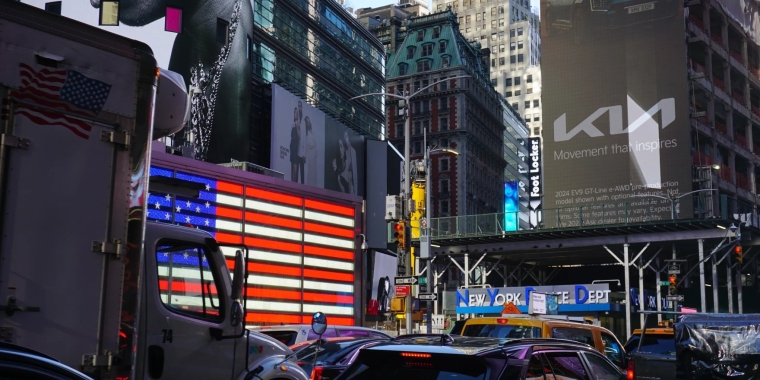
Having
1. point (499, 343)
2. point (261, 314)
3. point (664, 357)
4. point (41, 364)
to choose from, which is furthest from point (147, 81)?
point (261, 314)

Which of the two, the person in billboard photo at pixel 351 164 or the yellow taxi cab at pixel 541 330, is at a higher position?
the person in billboard photo at pixel 351 164

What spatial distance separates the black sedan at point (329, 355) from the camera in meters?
13.1

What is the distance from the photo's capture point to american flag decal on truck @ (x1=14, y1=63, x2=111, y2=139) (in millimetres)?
6789

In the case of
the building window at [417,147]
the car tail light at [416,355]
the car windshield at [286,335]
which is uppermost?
the building window at [417,147]

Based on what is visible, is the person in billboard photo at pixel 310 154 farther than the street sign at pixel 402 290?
Yes

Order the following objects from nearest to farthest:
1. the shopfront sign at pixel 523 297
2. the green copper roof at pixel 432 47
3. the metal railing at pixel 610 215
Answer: the shopfront sign at pixel 523 297 → the metal railing at pixel 610 215 → the green copper roof at pixel 432 47

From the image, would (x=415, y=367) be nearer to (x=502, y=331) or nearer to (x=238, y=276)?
(x=238, y=276)

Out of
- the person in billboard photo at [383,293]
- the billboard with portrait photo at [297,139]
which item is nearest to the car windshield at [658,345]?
the billboard with portrait photo at [297,139]

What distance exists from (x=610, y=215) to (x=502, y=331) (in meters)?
43.7

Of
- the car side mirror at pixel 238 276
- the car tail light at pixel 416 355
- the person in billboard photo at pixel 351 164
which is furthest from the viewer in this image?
the person in billboard photo at pixel 351 164

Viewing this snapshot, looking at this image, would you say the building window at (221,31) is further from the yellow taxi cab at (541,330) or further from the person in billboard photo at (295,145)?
the yellow taxi cab at (541,330)

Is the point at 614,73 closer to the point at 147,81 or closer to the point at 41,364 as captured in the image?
the point at 147,81

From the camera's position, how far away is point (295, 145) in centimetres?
6078

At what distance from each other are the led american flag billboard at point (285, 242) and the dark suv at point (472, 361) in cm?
A: 1476
